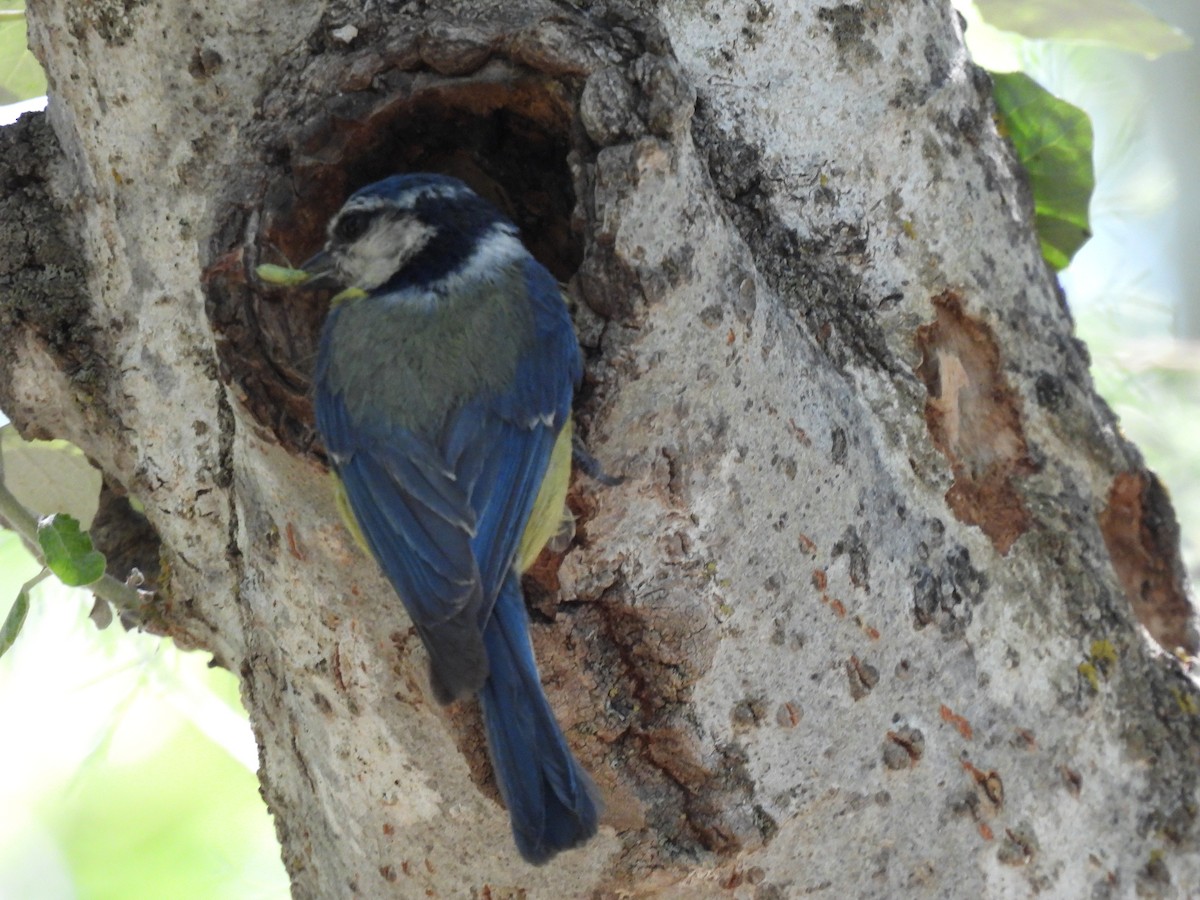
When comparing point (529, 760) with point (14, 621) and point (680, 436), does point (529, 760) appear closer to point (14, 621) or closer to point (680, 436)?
point (680, 436)

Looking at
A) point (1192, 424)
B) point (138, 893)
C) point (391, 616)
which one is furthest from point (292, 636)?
point (1192, 424)

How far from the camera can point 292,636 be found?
63.2 inches

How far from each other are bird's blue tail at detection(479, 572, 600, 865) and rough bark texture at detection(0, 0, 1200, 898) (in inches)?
2.1

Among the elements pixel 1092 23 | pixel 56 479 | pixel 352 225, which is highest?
pixel 1092 23

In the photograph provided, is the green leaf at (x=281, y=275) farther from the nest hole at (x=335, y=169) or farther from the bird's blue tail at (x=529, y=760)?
the bird's blue tail at (x=529, y=760)

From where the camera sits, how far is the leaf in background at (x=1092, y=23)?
2.41m

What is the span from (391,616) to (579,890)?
0.41m

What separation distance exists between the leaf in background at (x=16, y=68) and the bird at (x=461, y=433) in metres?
1.08

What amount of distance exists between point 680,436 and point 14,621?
42.3 inches

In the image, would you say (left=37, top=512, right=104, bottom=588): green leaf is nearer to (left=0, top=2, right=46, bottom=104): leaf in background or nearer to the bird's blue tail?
the bird's blue tail

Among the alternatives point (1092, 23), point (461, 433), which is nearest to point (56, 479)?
point (461, 433)

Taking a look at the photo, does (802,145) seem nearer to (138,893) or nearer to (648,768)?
(648,768)

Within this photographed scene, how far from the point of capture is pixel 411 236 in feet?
6.06

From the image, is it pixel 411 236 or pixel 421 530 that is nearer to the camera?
pixel 421 530
